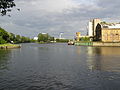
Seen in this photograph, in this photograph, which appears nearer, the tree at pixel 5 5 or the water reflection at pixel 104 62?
the tree at pixel 5 5

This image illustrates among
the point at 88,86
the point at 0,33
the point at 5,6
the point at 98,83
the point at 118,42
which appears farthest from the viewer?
the point at 118,42

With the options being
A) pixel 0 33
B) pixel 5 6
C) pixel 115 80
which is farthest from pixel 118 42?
pixel 5 6

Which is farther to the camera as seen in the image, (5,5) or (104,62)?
(104,62)

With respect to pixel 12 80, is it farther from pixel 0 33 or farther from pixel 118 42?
pixel 118 42

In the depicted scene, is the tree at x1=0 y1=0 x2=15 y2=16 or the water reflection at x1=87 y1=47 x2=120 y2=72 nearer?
the tree at x1=0 y1=0 x2=15 y2=16

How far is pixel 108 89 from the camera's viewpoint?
77.3 ft

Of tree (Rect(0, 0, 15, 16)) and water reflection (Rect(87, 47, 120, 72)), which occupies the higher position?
tree (Rect(0, 0, 15, 16))

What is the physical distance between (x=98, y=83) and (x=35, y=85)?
8968mm

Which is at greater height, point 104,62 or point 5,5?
point 5,5

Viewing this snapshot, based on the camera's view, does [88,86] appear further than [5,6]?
Yes

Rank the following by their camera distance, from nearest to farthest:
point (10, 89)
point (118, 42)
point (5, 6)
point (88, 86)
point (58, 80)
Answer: point (5, 6) → point (10, 89) → point (88, 86) → point (58, 80) → point (118, 42)

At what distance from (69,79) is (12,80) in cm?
874

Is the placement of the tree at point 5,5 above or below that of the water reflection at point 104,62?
above

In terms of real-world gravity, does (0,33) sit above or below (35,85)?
above
